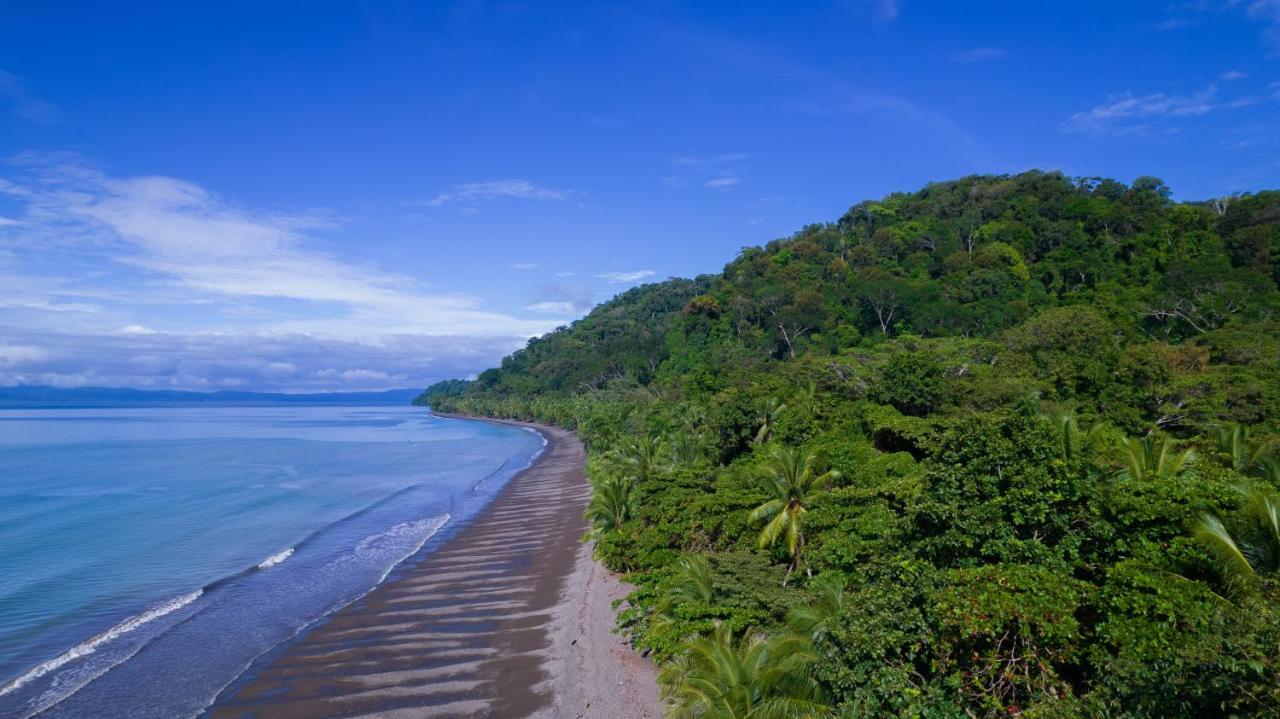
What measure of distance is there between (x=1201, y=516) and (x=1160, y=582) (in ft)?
7.52

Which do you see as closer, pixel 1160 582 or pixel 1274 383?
pixel 1160 582

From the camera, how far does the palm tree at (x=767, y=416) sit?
1392 inches

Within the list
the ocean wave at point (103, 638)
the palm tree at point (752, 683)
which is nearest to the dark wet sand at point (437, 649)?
the palm tree at point (752, 683)

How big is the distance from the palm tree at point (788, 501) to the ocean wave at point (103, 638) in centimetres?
1976

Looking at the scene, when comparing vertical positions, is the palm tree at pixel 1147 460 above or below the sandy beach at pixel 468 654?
above

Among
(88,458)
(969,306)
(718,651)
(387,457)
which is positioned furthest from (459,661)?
(88,458)

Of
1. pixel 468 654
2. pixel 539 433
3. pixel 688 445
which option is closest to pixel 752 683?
pixel 468 654

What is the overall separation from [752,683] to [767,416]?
80.7 feet

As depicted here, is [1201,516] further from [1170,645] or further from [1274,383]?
[1274,383]

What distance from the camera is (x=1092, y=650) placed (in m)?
9.74

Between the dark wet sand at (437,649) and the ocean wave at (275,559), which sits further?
the ocean wave at (275,559)

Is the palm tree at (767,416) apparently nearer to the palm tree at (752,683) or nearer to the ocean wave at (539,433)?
the palm tree at (752,683)

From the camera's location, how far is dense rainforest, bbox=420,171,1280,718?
9.69m

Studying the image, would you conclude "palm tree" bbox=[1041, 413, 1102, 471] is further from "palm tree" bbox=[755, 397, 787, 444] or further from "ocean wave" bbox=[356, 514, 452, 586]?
"ocean wave" bbox=[356, 514, 452, 586]
